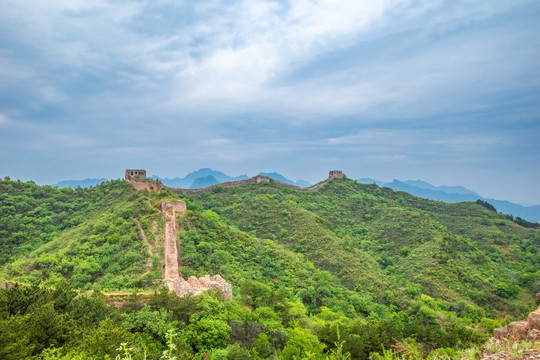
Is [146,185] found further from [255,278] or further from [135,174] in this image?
[255,278]

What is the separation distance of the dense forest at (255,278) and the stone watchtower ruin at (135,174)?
238 centimetres

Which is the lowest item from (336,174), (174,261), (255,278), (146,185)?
(255,278)

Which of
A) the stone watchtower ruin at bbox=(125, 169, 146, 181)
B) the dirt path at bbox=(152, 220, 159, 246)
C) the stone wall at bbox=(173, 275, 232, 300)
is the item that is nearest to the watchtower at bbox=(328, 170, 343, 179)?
the stone watchtower ruin at bbox=(125, 169, 146, 181)

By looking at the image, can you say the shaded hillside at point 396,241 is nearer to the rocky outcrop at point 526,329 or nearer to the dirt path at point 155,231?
the dirt path at point 155,231

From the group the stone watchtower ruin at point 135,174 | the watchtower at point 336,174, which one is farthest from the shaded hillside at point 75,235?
the watchtower at point 336,174

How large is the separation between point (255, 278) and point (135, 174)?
108ft

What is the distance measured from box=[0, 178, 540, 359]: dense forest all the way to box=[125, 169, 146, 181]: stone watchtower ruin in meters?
2.38

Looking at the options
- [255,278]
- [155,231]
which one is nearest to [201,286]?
[255,278]

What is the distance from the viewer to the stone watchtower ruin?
4922 centimetres

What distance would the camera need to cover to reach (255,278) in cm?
2988

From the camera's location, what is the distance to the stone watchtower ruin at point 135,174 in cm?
4922

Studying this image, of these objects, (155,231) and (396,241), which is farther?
(396,241)

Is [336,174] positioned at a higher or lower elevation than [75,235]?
higher

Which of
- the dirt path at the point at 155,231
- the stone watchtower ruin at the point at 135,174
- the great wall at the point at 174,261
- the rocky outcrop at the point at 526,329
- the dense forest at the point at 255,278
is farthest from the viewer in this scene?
the stone watchtower ruin at the point at 135,174
